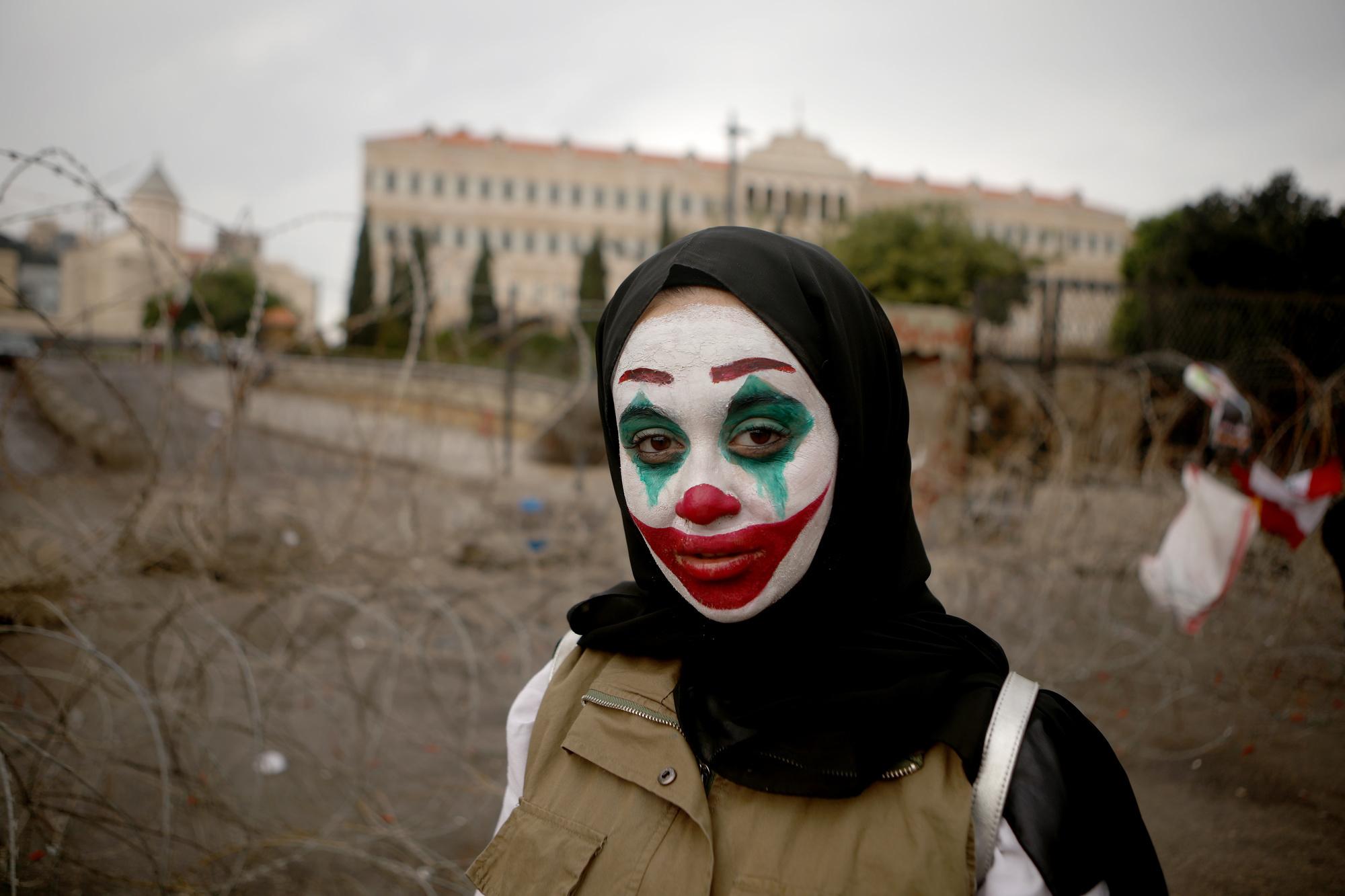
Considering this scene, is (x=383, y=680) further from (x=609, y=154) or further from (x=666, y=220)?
(x=609, y=154)

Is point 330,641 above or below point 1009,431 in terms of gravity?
below

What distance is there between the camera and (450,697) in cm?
455

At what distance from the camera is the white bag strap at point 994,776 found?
1.13 m

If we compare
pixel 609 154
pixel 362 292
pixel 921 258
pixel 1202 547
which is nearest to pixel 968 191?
pixel 609 154

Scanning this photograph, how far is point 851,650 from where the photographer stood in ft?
4.19

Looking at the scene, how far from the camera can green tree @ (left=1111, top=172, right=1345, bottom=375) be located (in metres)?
8.17

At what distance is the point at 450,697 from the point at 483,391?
14.1 metres

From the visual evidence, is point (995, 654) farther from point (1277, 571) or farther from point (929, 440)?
point (929, 440)

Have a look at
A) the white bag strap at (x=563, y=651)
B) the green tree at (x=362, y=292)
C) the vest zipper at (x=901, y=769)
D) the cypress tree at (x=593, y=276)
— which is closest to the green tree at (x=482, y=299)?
the green tree at (x=362, y=292)

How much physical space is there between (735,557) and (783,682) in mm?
211

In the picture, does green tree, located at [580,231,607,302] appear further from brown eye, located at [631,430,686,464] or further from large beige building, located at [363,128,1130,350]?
brown eye, located at [631,430,686,464]

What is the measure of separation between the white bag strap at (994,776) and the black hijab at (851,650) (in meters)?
0.02

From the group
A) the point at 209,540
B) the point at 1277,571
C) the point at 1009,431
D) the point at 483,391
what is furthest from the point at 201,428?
the point at 1277,571

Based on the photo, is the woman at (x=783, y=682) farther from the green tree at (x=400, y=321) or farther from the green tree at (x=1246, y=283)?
the green tree at (x=1246, y=283)
